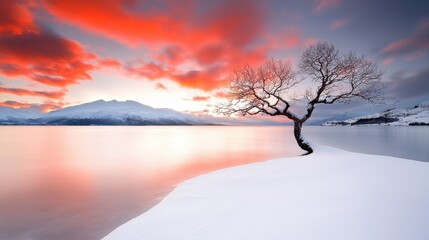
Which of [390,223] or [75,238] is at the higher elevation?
[390,223]

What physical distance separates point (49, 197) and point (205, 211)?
856cm

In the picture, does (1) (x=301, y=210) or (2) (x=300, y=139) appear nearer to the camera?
(1) (x=301, y=210)

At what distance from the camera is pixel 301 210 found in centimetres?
528

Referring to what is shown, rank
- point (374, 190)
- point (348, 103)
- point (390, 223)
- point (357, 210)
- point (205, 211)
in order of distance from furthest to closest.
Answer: point (348, 103), point (374, 190), point (205, 211), point (357, 210), point (390, 223)

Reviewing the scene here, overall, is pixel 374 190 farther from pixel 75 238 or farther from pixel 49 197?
pixel 49 197

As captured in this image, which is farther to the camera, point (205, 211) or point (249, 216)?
point (205, 211)

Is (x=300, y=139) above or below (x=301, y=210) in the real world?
above

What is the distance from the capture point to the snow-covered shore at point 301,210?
439cm

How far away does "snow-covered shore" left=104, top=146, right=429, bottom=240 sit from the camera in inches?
173

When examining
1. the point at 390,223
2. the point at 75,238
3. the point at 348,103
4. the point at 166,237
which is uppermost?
the point at 348,103

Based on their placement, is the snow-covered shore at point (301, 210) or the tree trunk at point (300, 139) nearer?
the snow-covered shore at point (301, 210)

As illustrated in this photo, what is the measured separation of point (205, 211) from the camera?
591 centimetres

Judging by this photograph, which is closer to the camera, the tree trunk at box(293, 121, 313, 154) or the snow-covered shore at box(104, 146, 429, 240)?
the snow-covered shore at box(104, 146, 429, 240)

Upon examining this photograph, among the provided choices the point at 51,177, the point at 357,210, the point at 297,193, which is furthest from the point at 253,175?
the point at 51,177
